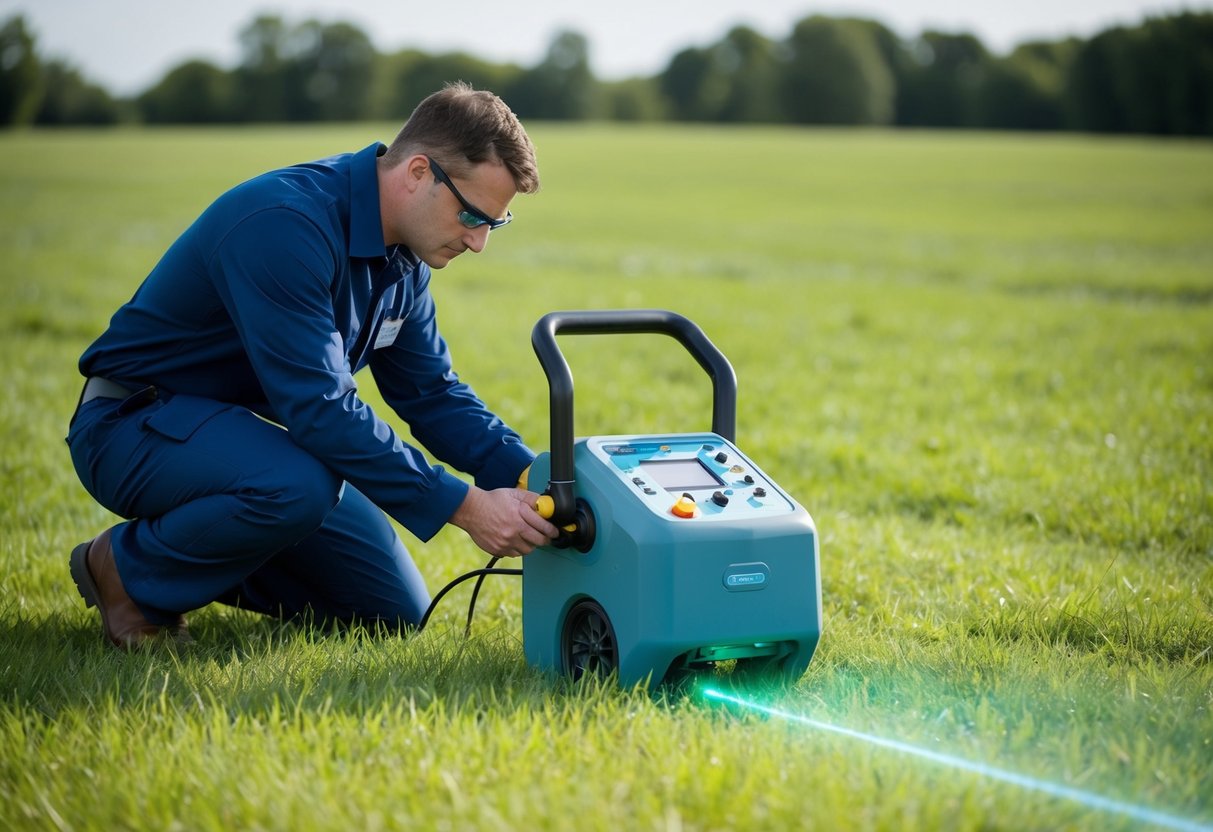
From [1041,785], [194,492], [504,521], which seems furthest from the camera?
[194,492]

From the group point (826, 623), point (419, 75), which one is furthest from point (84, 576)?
point (419, 75)

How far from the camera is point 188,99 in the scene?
277ft

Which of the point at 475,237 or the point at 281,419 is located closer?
the point at 281,419

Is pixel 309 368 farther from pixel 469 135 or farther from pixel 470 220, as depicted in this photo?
pixel 469 135

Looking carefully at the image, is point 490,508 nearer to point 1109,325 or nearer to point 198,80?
point 1109,325

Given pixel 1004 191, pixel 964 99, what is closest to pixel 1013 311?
pixel 1004 191

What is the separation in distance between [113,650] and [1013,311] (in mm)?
9513

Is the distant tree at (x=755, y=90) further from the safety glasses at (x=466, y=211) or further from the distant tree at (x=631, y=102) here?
the safety glasses at (x=466, y=211)

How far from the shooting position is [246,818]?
227 cm

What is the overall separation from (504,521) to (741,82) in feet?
292

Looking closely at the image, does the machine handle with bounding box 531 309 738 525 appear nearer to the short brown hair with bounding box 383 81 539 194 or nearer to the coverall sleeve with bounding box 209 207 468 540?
the coverall sleeve with bounding box 209 207 468 540

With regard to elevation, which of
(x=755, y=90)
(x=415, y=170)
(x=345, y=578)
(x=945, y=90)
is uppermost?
(x=945, y=90)

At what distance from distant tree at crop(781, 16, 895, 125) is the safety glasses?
8624 centimetres

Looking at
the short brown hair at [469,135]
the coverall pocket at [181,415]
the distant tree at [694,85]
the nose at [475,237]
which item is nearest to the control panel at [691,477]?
the nose at [475,237]
